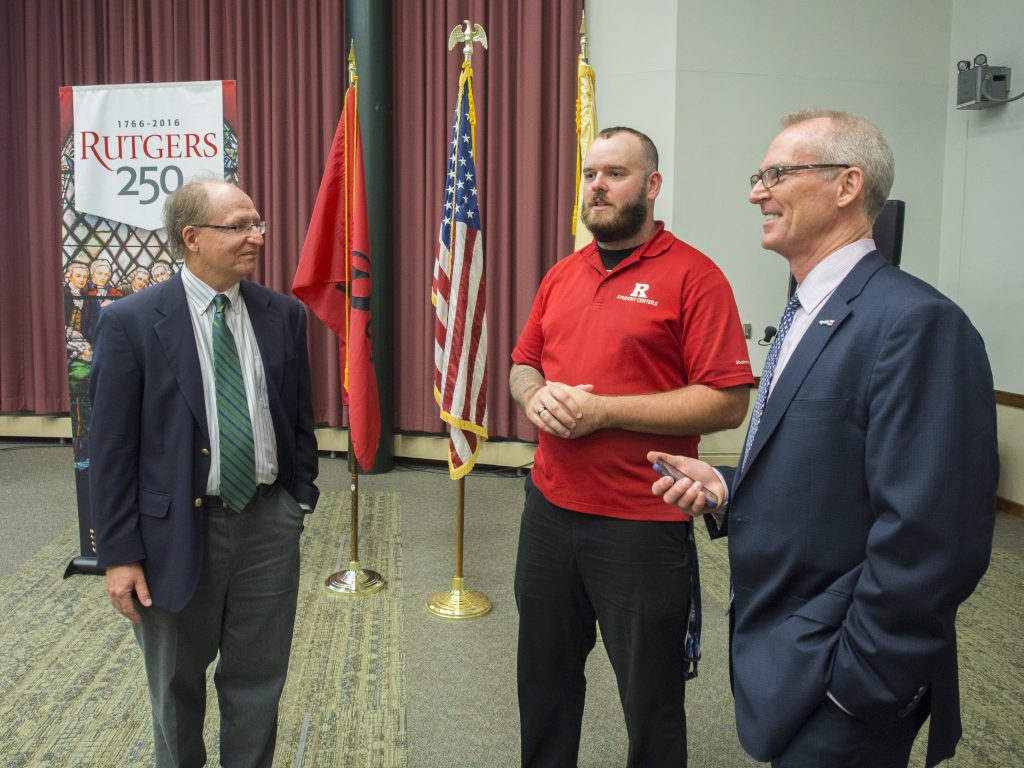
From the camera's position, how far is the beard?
186cm

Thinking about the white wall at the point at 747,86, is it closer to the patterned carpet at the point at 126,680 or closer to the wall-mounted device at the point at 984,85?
the wall-mounted device at the point at 984,85

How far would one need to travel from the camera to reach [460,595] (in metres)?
3.30

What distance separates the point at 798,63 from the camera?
4.93 meters

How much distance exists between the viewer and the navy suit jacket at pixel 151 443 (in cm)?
163


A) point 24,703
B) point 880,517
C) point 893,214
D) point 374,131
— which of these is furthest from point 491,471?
point 880,517

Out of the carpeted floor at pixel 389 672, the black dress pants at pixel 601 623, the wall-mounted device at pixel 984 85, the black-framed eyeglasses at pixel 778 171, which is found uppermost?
the wall-mounted device at pixel 984 85

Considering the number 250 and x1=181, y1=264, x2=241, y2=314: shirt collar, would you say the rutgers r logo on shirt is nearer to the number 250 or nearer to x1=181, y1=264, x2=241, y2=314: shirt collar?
x1=181, y1=264, x2=241, y2=314: shirt collar

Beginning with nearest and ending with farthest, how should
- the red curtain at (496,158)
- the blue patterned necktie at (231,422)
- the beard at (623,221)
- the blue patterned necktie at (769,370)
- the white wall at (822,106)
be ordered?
the blue patterned necktie at (769,370), the blue patterned necktie at (231,422), the beard at (623,221), the white wall at (822,106), the red curtain at (496,158)

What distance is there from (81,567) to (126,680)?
1094 mm

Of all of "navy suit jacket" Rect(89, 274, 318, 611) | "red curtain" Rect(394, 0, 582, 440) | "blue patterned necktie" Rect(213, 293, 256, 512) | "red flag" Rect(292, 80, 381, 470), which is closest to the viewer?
"navy suit jacket" Rect(89, 274, 318, 611)

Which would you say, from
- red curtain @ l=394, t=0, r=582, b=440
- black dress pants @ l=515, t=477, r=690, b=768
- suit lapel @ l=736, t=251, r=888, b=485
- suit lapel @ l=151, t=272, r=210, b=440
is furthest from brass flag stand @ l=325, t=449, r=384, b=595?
suit lapel @ l=736, t=251, r=888, b=485

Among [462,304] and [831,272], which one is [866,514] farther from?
[462,304]

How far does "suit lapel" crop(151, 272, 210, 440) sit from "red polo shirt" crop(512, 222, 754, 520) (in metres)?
0.80

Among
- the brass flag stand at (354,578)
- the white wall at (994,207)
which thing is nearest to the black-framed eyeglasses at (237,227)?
the brass flag stand at (354,578)
